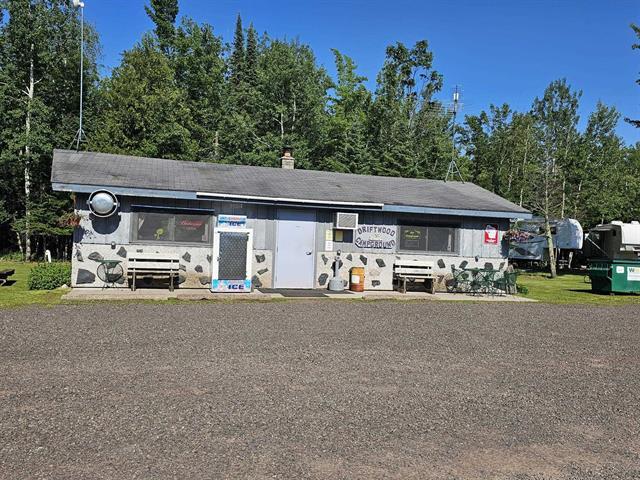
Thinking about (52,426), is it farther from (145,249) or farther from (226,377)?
(145,249)

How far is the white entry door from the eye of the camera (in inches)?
578

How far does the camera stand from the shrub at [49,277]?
13.0 metres

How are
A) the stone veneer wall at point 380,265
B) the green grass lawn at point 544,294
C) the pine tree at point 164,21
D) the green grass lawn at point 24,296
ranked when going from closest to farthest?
the green grass lawn at point 24,296, the green grass lawn at point 544,294, the stone veneer wall at point 380,265, the pine tree at point 164,21

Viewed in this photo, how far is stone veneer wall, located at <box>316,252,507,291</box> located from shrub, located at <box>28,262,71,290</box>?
641 cm

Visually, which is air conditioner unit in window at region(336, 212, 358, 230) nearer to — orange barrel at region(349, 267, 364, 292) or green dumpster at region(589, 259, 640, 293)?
orange barrel at region(349, 267, 364, 292)

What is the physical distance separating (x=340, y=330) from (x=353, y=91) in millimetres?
31847

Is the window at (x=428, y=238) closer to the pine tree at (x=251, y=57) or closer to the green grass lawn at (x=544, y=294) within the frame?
the green grass lawn at (x=544, y=294)

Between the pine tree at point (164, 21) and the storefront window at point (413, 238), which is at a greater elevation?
the pine tree at point (164, 21)

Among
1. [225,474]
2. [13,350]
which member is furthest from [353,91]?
[225,474]

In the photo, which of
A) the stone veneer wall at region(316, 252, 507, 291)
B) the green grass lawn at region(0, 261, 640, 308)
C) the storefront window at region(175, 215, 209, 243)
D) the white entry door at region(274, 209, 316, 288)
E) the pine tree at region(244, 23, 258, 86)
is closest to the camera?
the green grass lawn at region(0, 261, 640, 308)

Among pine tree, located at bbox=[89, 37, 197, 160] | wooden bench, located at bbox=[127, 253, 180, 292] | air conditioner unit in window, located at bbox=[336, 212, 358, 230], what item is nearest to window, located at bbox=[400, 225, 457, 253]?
air conditioner unit in window, located at bbox=[336, 212, 358, 230]

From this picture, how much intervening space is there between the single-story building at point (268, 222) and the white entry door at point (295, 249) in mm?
27

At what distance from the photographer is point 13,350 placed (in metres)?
6.64

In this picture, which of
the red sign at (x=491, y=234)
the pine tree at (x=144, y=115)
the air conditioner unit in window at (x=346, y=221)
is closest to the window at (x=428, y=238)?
the red sign at (x=491, y=234)
